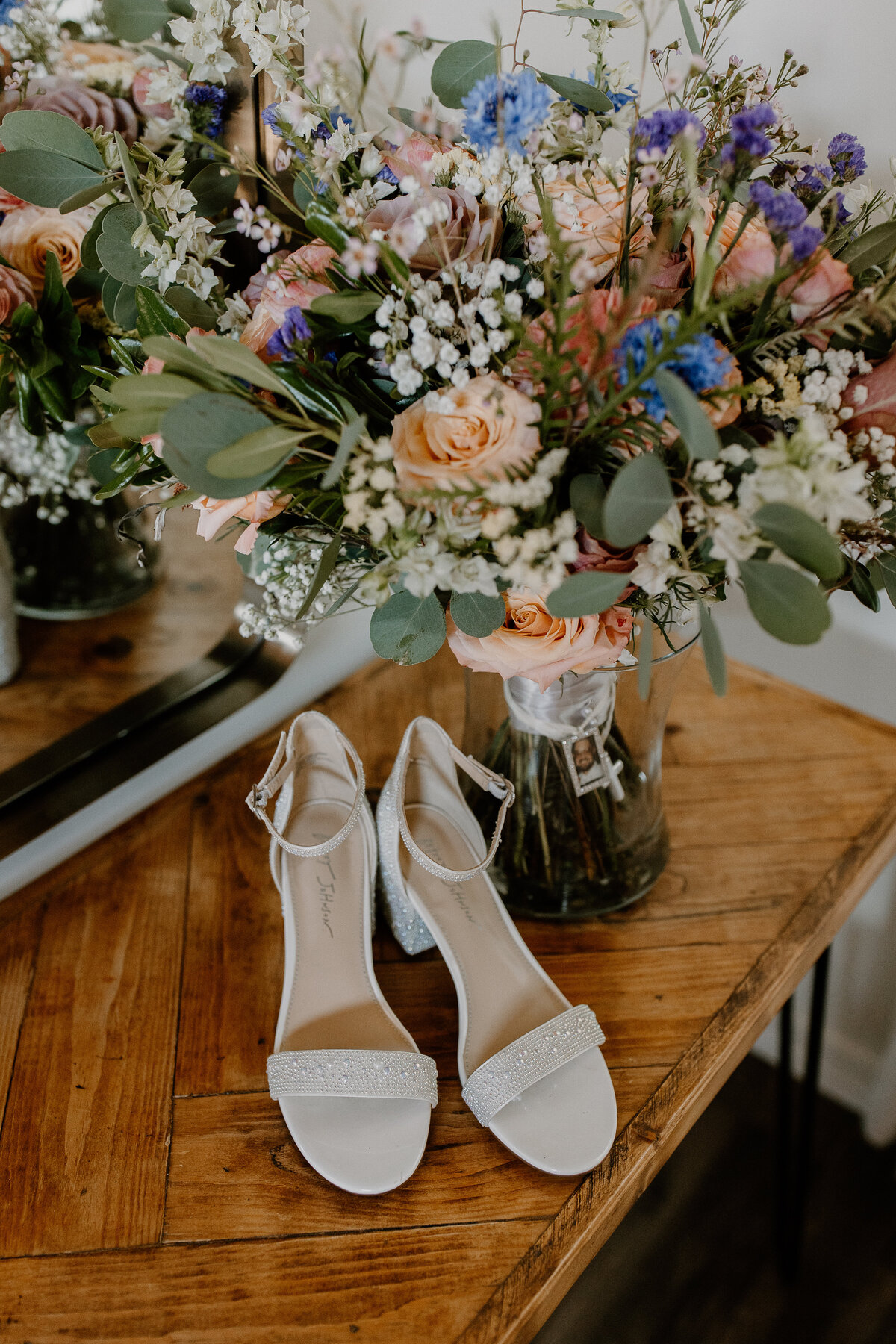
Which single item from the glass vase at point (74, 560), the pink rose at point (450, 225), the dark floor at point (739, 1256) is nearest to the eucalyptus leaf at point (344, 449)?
the pink rose at point (450, 225)

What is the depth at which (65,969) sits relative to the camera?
738 mm

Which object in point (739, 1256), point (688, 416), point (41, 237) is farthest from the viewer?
point (739, 1256)

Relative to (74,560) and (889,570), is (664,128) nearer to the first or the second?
(889,570)

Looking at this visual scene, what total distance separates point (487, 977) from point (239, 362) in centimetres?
47

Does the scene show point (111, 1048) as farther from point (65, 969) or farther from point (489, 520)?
point (489, 520)

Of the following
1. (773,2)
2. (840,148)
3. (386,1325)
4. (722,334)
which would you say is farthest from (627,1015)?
(773,2)

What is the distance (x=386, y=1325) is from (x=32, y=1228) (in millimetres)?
227

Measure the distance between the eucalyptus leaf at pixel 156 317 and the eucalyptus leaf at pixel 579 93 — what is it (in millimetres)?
261

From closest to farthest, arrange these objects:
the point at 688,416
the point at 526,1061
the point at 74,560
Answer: the point at 688,416, the point at 526,1061, the point at 74,560

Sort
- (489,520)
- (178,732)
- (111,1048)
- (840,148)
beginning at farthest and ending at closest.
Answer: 1. (178,732)
2. (111,1048)
3. (840,148)
4. (489,520)

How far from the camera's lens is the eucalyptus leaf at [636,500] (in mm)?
429

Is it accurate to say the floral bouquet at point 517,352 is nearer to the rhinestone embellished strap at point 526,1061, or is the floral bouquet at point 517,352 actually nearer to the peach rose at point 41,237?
the peach rose at point 41,237

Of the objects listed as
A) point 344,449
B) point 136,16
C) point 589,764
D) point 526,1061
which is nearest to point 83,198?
point 136,16

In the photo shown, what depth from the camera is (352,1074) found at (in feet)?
2.00
